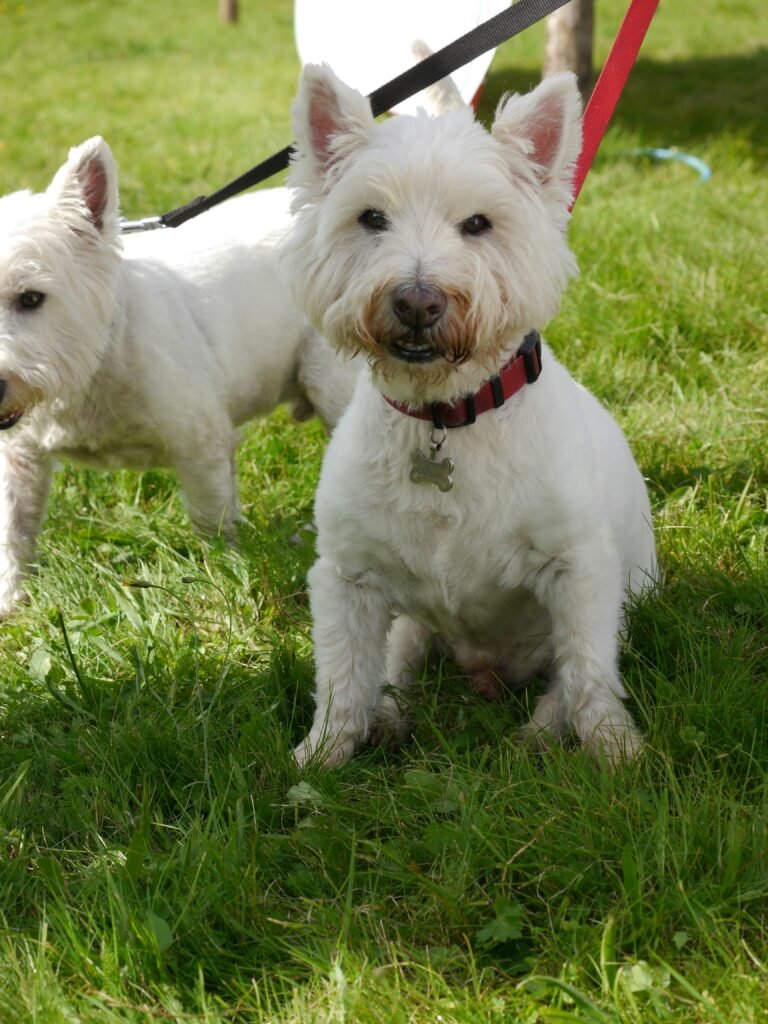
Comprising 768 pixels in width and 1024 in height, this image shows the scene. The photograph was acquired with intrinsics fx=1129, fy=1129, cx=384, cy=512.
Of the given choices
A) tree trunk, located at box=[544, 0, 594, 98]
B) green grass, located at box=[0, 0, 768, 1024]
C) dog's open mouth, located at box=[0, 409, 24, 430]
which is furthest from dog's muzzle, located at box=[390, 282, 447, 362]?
tree trunk, located at box=[544, 0, 594, 98]

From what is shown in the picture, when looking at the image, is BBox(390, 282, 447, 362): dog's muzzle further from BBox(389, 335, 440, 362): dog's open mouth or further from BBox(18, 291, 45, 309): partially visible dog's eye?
BBox(18, 291, 45, 309): partially visible dog's eye

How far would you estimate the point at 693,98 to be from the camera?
Answer: 393 inches

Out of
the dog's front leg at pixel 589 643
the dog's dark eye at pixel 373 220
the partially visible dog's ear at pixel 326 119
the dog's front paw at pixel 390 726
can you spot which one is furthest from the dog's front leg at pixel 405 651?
the partially visible dog's ear at pixel 326 119

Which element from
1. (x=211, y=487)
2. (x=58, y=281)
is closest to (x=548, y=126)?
(x=58, y=281)

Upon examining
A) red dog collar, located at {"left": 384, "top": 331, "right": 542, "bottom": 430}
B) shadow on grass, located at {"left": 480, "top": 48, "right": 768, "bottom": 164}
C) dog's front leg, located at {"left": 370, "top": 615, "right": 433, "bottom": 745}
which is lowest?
shadow on grass, located at {"left": 480, "top": 48, "right": 768, "bottom": 164}

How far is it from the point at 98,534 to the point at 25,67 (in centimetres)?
1114

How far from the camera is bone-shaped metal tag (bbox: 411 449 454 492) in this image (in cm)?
259

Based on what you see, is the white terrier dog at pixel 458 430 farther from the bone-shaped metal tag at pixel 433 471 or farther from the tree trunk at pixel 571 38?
the tree trunk at pixel 571 38

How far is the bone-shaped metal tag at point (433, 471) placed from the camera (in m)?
2.59

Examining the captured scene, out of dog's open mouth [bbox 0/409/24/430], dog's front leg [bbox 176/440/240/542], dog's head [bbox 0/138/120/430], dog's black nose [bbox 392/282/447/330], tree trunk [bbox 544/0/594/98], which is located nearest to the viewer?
dog's black nose [bbox 392/282/447/330]

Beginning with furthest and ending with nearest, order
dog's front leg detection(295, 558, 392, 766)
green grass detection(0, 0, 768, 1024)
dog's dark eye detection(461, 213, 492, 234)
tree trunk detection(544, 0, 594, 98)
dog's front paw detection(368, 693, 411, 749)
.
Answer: tree trunk detection(544, 0, 594, 98) < dog's front paw detection(368, 693, 411, 749) < dog's front leg detection(295, 558, 392, 766) < dog's dark eye detection(461, 213, 492, 234) < green grass detection(0, 0, 768, 1024)

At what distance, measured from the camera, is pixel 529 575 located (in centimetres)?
271

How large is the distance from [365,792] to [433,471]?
763 millimetres

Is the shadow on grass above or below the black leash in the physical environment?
below
